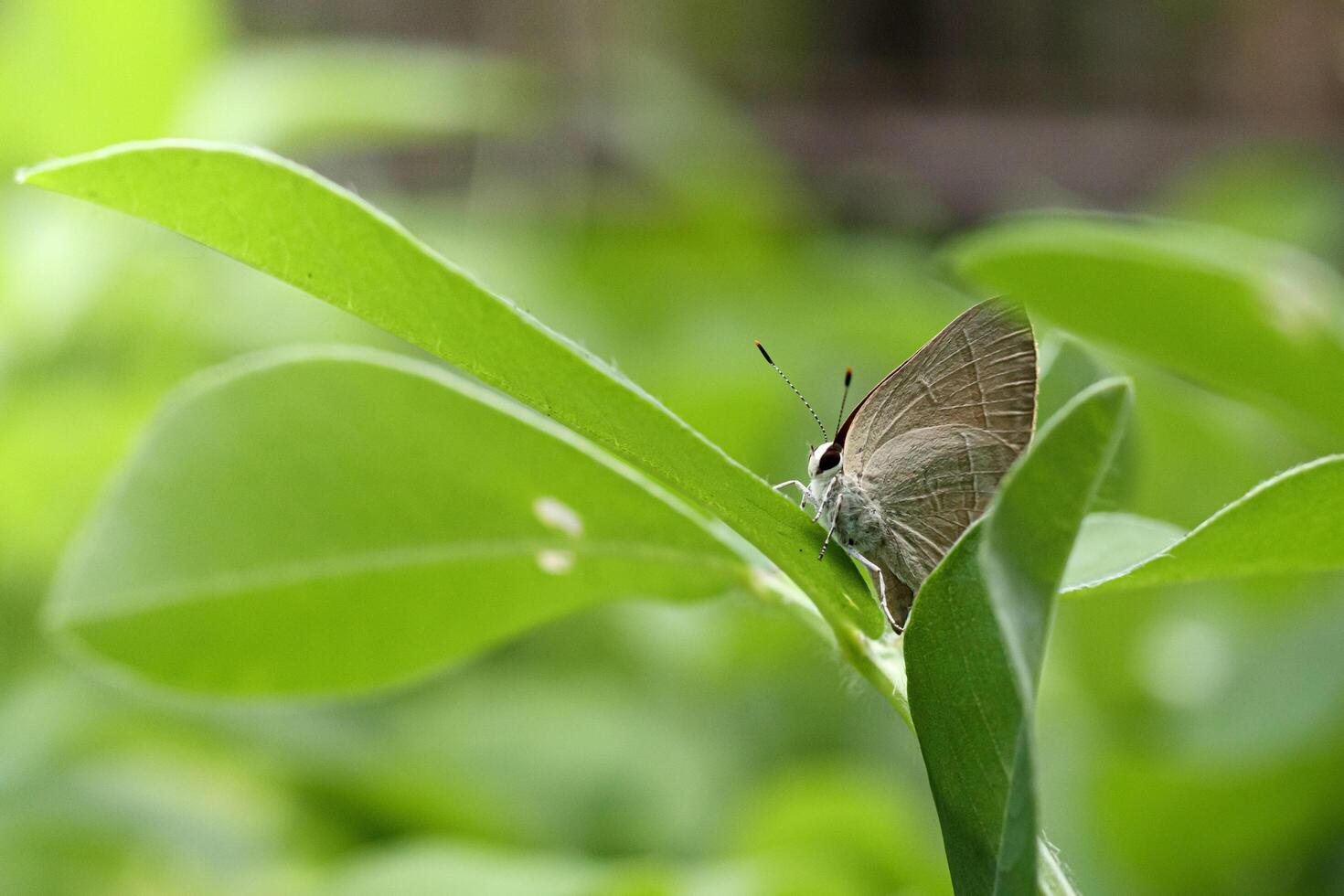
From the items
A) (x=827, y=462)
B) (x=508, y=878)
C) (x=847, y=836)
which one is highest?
(x=827, y=462)

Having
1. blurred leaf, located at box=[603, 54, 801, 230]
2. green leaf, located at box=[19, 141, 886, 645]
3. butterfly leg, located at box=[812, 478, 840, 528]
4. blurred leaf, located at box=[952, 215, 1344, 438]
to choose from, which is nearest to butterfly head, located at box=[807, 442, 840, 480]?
butterfly leg, located at box=[812, 478, 840, 528]

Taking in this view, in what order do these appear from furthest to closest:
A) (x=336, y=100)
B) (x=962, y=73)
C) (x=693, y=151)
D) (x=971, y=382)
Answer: (x=962, y=73) < (x=693, y=151) < (x=336, y=100) < (x=971, y=382)

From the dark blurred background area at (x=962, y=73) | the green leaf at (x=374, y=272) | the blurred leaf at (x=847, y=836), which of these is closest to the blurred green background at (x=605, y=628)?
the blurred leaf at (x=847, y=836)

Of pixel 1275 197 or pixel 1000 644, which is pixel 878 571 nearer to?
pixel 1000 644

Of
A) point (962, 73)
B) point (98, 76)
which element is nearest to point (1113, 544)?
point (98, 76)

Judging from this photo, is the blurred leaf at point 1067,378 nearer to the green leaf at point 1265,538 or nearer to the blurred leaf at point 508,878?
the green leaf at point 1265,538

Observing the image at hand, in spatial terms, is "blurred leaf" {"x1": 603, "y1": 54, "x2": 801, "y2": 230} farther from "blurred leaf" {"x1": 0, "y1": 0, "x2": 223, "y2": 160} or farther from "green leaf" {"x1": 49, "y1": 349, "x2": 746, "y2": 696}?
"green leaf" {"x1": 49, "y1": 349, "x2": 746, "y2": 696}
